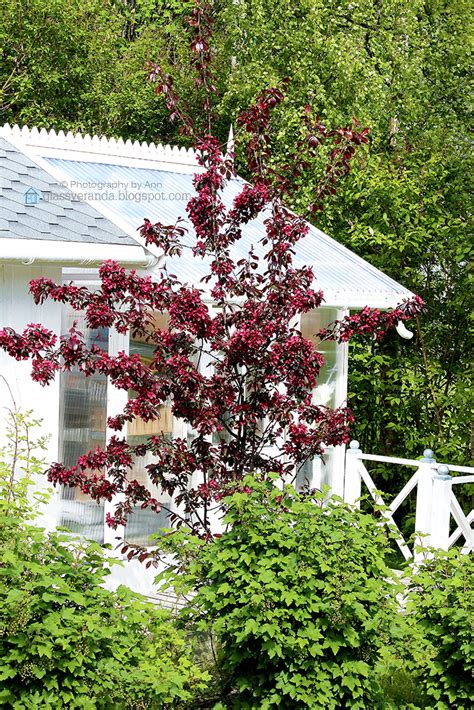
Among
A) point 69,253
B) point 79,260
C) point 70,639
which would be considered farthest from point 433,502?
point 70,639

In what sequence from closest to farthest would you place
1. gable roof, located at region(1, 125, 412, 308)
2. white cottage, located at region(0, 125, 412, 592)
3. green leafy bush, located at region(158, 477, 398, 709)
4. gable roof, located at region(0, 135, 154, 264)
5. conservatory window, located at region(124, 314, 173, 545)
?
green leafy bush, located at region(158, 477, 398, 709), gable roof, located at region(0, 135, 154, 264), white cottage, located at region(0, 125, 412, 592), conservatory window, located at region(124, 314, 173, 545), gable roof, located at region(1, 125, 412, 308)

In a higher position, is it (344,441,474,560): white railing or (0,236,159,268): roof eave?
(0,236,159,268): roof eave

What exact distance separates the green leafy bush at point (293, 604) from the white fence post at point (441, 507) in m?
3.47

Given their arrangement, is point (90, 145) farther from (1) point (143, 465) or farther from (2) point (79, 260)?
(1) point (143, 465)

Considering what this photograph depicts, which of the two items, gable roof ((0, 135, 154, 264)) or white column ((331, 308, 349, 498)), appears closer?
gable roof ((0, 135, 154, 264))

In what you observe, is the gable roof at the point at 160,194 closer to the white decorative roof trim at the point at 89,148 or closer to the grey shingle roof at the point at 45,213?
the white decorative roof trim at the point at 89,148


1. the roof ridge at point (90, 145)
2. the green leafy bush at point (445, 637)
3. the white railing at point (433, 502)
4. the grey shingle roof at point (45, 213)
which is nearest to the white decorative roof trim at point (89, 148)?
the roof ridge at point (90, 145)

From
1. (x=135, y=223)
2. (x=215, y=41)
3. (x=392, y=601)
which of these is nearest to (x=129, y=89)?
(x=215, y=41)

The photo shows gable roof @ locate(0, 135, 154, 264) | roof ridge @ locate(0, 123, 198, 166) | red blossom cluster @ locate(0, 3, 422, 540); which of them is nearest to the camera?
red blossom cluster @ locate(0, 3, 422, 540)

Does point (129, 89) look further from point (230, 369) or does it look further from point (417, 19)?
point (230, 369)

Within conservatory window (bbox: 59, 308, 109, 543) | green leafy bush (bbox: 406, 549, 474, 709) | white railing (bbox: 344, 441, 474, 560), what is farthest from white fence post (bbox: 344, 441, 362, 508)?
green leafy bush (bbox: 406, 549, 474, 709)

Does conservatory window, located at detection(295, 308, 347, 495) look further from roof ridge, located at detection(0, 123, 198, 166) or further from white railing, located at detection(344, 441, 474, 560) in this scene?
roof ridge, located at detection(0, 123, 198, 166)

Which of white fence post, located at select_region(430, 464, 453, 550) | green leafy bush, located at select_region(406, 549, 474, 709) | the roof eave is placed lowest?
green leafy bush, located at select_region(406, 549, 474, 709)

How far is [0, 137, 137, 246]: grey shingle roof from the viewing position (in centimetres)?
775
